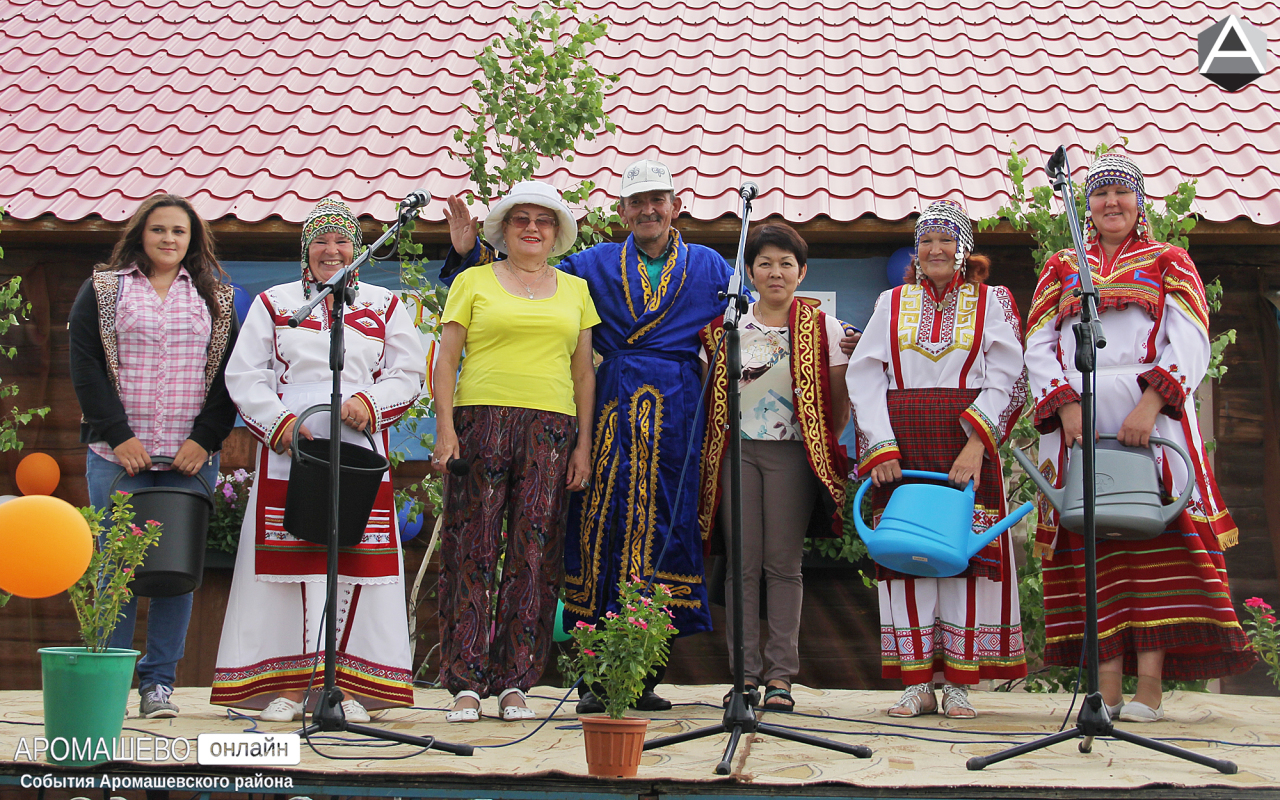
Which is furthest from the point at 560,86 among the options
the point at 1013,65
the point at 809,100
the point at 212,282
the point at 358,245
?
the point at 1013,65

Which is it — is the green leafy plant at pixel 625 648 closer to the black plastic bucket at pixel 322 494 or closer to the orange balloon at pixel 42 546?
the black plastic bucket at pixel 322 494

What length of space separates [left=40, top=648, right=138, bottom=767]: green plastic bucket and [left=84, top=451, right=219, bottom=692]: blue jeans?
3.20ft

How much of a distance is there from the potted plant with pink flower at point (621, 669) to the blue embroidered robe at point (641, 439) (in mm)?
901

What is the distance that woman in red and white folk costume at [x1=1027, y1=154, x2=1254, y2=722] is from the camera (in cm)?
369

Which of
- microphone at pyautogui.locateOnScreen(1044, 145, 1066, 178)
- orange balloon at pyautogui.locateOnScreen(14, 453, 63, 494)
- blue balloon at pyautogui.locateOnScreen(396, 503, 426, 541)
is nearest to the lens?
microphone at pyautogui.locateOnScreen(1044, 145, 1066, 178)

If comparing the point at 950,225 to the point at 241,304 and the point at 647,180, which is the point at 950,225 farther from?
the point at 241,304

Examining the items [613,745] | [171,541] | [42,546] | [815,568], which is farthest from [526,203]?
[815,568]

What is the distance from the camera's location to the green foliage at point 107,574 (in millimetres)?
3098

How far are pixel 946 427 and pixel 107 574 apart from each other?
269cm

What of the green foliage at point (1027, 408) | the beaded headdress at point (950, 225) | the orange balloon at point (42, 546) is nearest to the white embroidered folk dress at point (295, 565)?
the orange balloon at point (42, 546)

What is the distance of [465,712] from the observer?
145 inches

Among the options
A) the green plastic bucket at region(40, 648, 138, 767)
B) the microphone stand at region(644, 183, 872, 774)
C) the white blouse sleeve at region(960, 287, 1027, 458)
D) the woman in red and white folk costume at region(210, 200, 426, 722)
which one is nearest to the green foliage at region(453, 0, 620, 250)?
the woman in red and white folk costume at region(210, 200, 426, 722)

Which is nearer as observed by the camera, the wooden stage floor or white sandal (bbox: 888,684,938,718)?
the wooden stage floor

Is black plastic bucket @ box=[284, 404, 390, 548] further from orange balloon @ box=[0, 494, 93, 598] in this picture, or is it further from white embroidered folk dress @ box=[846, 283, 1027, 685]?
white embroidered folk dress @ box=[846, 283, 1027, 685]
